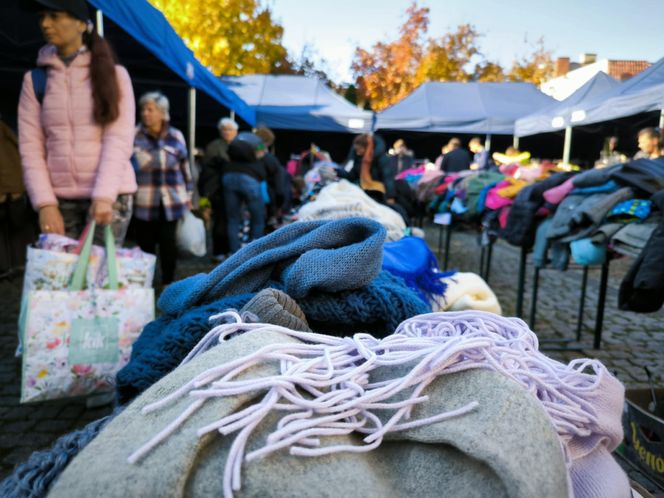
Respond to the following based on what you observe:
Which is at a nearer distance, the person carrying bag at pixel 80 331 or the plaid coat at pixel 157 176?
the person carrying bag at pixel 80 331

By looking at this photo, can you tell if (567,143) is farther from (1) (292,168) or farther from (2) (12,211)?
(2) (12,211)

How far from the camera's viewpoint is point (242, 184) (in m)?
5.68

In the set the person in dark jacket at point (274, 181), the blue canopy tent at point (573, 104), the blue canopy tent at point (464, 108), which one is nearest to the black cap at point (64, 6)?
the person in dark jacket at point (274, 181)

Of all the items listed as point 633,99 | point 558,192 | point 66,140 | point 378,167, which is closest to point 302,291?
point 66,140

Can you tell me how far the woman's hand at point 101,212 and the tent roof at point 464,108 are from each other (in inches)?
458

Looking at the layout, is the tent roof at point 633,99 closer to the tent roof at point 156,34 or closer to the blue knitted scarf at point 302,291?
the tent roof at point 156,34

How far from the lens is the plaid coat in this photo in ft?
13.4

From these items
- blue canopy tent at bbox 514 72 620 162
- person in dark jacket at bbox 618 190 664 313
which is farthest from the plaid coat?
blue canopy tent at bbox 514 72 620 162

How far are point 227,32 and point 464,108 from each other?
718 cm

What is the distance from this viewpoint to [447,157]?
9.29 meters

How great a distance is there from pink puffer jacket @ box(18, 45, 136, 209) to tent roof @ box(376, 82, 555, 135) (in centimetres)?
1150

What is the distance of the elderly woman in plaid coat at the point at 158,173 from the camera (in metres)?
4.05

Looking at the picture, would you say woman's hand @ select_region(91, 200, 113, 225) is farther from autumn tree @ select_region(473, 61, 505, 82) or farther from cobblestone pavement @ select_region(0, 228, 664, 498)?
autumn tree @ select_region(473, 61, 505, 82)

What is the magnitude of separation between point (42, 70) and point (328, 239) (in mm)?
1968
